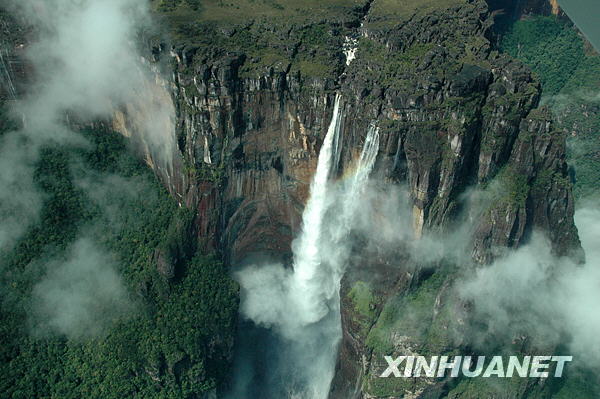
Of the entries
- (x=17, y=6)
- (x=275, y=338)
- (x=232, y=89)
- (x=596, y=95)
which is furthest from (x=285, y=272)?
(x=596, y=95)

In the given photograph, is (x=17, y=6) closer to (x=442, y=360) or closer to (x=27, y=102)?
(x=27, y=102)

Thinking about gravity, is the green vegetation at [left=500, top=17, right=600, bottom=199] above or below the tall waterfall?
above

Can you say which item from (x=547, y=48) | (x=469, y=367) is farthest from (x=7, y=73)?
(x=547, y=48)

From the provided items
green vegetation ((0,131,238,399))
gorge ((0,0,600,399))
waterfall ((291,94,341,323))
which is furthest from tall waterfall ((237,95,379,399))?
green vegetation ((0,131,238,399))

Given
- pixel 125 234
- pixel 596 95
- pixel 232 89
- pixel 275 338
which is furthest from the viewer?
pixel 596 95

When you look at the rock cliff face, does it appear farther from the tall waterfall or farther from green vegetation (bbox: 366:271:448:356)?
the tall waterfall

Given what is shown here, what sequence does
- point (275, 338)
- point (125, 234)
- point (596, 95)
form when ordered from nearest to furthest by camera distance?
point (125, 234) → point (275, 338) → point (596, 95)
